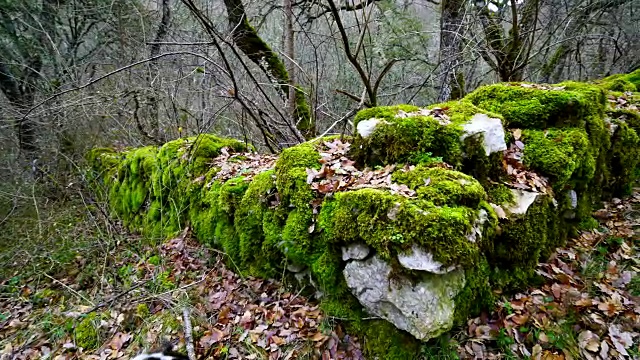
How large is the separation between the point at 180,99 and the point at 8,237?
4.67m

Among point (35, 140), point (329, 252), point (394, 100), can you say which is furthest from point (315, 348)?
point (35, 140)

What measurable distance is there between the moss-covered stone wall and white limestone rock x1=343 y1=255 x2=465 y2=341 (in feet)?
0.23

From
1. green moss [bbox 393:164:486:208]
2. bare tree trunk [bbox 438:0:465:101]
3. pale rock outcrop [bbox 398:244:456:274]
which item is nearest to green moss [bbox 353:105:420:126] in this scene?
green moss [bbox 393:164:486:208]

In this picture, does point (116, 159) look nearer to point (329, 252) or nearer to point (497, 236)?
point (329, 252)

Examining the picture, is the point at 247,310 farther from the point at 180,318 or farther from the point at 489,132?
the point at 489,132

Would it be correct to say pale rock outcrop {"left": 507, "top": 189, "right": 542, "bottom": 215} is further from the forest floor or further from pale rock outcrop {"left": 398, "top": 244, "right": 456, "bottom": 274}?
pale rock outcrop {"left": 398, "top": 244, "right": 456, "bottom": 274}

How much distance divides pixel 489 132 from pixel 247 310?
283 centimetres

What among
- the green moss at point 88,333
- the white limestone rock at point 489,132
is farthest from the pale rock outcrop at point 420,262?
the green moss at point 88,333

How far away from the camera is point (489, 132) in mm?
3203

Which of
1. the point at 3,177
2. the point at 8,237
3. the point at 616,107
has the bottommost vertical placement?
the point at 8,237

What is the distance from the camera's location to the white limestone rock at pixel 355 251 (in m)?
2.61

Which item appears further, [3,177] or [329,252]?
[3,177]

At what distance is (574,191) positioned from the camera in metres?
3.62

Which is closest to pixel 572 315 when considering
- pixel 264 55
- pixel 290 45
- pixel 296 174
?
pixel 296 174
